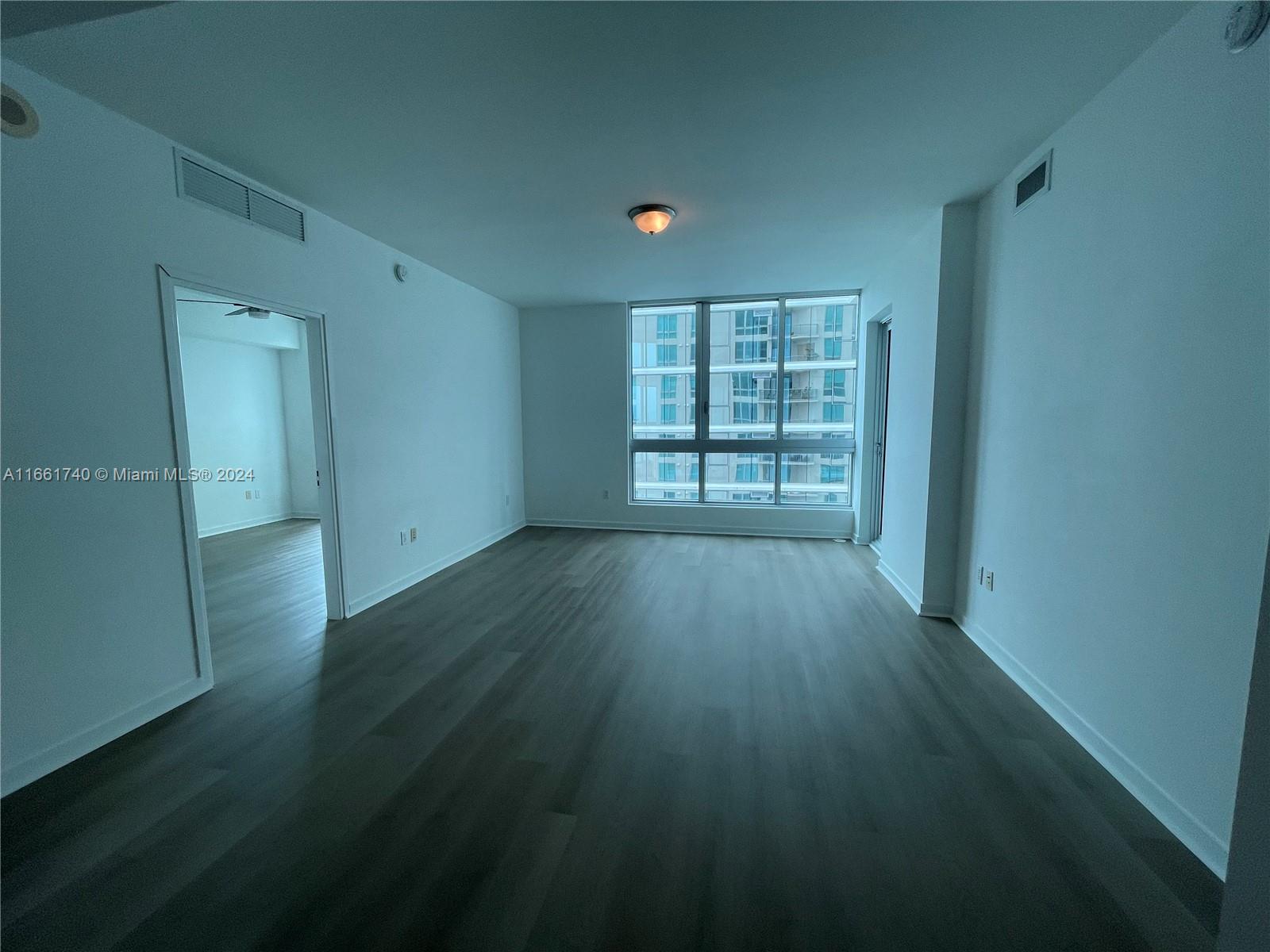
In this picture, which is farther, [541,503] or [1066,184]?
[541,503]

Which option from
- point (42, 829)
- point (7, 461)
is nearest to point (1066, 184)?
point (7, 461)

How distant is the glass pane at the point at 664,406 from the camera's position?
594 cm

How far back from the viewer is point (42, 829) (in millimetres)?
1645

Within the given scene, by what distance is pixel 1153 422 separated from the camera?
172 centimetres

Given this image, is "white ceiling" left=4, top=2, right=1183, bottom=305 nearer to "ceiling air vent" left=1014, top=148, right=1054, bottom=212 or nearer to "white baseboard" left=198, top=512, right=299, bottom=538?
"ceiling air vent" left=1014, top=148, right=1054, bottom=212

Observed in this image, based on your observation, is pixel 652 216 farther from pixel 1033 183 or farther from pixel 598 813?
pixel 598 813

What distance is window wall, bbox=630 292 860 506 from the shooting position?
559 cm

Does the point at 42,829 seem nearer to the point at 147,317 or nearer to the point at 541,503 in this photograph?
the point at 147,317

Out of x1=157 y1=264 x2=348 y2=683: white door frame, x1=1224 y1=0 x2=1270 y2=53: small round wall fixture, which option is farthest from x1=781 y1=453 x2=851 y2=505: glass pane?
x1=157 y1=264 x2=348 y2=683: white door frame

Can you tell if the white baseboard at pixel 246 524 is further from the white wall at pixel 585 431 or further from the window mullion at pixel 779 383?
the window mullion at pixel 779 383

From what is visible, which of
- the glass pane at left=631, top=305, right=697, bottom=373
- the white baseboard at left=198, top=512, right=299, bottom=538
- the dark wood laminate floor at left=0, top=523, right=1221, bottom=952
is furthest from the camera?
the white baseboard at left=198, top=512, right=299, bottom=538

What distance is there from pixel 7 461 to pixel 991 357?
15.0 feet

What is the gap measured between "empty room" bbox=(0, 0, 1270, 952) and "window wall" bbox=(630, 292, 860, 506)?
2.00m

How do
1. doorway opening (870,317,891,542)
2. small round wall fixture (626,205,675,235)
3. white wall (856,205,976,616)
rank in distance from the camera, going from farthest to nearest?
doorway opening (870,317,891,542), white wall (856,205,976,616), small round wall fixture (626,205,675,235)
